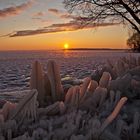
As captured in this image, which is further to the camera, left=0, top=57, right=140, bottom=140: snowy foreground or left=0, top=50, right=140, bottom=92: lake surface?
left=0, top=50, right=140, bottom=92: lake surface

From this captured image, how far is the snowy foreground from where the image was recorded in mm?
1742

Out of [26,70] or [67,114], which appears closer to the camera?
[67,114]

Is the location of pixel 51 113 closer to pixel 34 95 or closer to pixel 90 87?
pixel 34 95

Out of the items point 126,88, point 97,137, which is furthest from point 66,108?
point 126,88

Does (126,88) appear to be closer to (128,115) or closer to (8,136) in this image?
(128,115)

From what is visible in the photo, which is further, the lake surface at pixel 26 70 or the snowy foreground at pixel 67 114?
the lake surface at pixel 26 70

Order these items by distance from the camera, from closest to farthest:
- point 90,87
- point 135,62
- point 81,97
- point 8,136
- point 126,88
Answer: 1. point 8,136
2. point 81,97
3. point 90,87
4. point 126,88
5. point 135,62

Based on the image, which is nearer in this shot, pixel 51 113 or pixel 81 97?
pixel 51 113

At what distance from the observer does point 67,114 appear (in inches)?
78.9

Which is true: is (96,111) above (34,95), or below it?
below

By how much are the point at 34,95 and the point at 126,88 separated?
3.17ft

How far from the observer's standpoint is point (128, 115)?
2.11 meters

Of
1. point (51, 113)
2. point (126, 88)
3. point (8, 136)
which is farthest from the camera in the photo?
point (126, 88)

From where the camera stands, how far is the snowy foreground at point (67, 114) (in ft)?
5.72
